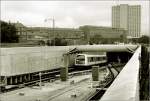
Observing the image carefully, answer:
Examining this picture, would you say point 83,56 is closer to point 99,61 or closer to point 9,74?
point 99,61

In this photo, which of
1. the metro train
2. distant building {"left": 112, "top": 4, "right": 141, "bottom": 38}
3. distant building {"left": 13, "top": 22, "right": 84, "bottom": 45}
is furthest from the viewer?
distant building {"left": 112, "top": 4, "right": 141, "bottom": 38}

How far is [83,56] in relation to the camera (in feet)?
128

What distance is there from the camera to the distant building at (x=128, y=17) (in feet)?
585

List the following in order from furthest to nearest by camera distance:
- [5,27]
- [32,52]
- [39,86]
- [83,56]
Answer: 1. [5,27]
2. [83,56]
3. [32,52]
4. [39,86]

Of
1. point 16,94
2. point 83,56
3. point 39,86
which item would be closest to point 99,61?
point 83,56

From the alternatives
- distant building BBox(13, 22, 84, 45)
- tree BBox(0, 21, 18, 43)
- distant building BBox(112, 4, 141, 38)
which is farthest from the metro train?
distant building BBox(112, 4, 141, 38)

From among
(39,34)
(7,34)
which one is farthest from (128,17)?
(7,34)

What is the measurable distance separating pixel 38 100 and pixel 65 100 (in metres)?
1.51

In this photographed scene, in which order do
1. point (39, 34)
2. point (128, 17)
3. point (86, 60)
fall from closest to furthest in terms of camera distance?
point (86, 60) < point (39, 34) < point (128, 17)

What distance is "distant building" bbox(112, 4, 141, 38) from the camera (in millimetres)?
178250

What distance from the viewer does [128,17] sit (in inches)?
7101

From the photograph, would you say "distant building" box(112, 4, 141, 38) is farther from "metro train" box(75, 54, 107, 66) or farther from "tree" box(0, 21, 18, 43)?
"metro train" box(75, 54, 107, 66)

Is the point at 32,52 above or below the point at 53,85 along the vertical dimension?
above

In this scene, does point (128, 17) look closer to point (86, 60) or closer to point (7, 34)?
point (7, 34)
